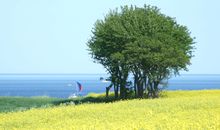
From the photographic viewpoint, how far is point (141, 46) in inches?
2557

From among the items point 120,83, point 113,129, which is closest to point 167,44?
point 120,83

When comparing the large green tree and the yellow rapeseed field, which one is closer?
the yellow rapeseed field

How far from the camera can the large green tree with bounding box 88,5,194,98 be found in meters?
65.0

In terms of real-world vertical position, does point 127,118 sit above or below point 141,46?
below

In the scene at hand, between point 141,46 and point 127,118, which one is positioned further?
point 141,46

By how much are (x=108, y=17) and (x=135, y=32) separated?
20.7 ft

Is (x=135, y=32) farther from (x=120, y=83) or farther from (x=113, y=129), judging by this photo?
(x=113, y=129)

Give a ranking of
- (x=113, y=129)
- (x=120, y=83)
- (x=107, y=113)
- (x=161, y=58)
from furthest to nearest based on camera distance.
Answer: (x=120, y=83) → (x=161, y=58) → (x=107, y=113) → (x=113, y=129)

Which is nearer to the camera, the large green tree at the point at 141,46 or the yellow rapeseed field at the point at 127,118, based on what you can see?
the yellow rapeseed field at the point at 127,118

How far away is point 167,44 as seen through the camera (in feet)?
218

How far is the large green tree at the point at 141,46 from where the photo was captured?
213ft

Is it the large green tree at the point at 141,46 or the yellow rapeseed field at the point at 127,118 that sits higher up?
the large green tree at the point at 141,46

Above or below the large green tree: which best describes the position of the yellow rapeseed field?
below

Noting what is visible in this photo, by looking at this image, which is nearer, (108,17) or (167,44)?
(167,44)
